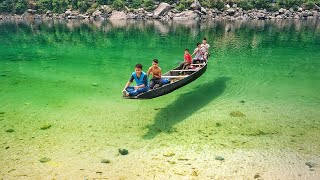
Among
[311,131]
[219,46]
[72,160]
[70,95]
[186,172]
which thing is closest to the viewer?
[186,172]

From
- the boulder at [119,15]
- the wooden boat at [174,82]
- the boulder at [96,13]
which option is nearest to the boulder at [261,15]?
the boulder at [119,15]

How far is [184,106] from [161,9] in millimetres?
70477

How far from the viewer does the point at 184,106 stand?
44.0 ft

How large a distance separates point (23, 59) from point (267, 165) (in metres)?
23.5

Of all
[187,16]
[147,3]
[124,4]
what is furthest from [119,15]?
[187,16]

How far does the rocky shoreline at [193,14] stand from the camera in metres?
76.4

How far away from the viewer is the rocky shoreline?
76.4 metres

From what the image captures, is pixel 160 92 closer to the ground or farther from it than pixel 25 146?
farther from it

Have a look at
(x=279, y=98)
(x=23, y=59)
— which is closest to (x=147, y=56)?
(x=23, y=59)

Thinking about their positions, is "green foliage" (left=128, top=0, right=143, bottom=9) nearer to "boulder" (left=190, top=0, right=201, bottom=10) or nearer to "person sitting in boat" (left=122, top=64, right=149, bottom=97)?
"boulder" (left=190, top=0, right=201, bottom=10)

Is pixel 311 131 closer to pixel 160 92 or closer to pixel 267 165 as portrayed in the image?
pixel 267 165

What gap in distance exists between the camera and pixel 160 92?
39.6 feet

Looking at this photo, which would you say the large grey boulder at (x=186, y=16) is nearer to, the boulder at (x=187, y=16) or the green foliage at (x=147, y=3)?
the boulder at (x=187, y=16)

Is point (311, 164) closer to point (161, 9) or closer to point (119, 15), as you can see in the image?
point (161, 9)
